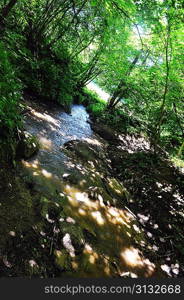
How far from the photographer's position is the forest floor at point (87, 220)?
11.6 ft

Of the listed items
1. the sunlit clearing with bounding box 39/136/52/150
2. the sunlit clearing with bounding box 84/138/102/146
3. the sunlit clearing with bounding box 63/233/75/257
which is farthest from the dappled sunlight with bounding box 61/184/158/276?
the sunlit clearing with bounding box 84/138/102/146

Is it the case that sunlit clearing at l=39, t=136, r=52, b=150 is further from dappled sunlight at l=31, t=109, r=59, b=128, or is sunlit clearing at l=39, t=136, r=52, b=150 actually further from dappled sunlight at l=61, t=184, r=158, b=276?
dappled sunlight at l=31, t=109, r=59, b=128

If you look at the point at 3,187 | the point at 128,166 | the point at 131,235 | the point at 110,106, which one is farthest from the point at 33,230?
the point at 110,106

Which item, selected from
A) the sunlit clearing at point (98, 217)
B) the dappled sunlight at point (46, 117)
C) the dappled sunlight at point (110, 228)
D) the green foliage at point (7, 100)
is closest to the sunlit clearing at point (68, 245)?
the dappled sunlight at point (110, 228)

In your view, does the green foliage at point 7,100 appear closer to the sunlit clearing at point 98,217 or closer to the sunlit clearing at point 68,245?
the sunlit clearing at point 68,245

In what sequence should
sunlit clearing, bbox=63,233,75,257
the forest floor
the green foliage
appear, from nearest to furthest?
the forest floor → sunlit clearing, bbox=63,233,75,257 → the green foliage

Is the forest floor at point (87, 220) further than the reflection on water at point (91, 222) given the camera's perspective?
No

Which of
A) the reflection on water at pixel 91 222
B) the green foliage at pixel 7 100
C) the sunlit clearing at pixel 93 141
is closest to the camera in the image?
the reflection on water at pixel 91 222

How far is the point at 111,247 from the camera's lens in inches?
180

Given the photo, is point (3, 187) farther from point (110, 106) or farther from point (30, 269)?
point (110, 106)

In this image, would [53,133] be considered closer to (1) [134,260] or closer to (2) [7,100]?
(2) [7,100]

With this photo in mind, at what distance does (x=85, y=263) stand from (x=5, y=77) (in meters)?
3.82

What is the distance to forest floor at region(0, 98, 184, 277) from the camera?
11.6ft

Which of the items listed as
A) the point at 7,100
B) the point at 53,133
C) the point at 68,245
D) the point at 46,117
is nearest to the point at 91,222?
the point at 68,245
